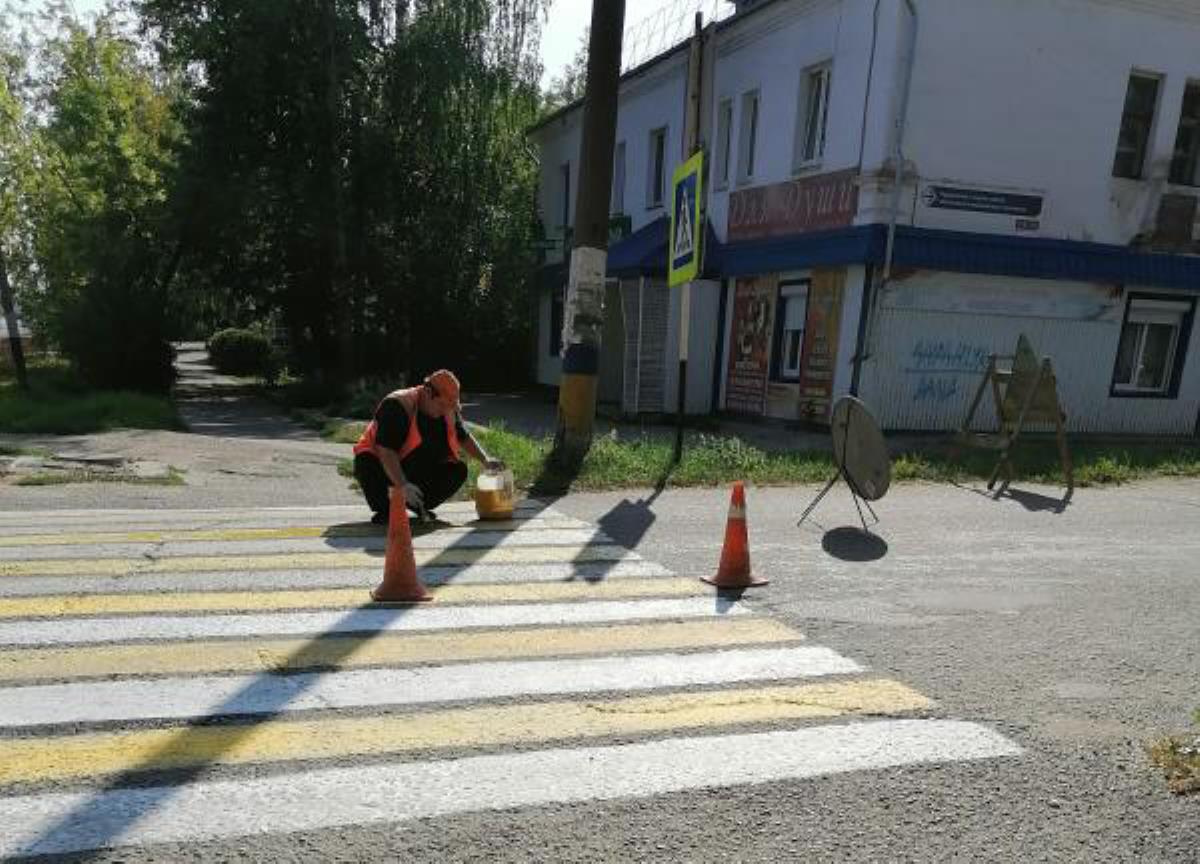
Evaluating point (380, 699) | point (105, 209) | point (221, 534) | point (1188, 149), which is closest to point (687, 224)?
point (221, 534)

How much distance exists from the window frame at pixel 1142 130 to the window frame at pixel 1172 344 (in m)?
2.09

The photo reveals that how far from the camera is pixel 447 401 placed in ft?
22.8

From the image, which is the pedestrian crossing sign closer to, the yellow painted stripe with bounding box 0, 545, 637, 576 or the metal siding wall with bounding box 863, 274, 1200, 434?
the yellow painted stripe with bounding box 0, 545, 637, 576

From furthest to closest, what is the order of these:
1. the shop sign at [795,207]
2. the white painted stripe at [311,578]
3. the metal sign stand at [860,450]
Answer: the shop sign at [795,207] → the metal sign stand at [860,450] → the white painted stripe at [311,578]

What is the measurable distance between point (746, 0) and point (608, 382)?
28.4 ft

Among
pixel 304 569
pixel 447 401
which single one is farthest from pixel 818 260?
pixel 304 569

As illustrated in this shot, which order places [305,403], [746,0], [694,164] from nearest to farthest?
[694,164]
[746,0]
[305,403]

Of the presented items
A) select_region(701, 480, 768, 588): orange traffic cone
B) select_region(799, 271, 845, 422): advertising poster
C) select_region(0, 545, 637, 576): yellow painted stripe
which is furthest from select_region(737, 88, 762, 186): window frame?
select_region(701, 480, 768, 588): orange traffic cone

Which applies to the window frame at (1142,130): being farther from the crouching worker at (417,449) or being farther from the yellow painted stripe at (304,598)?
the yellow painted stripe at (304,598)

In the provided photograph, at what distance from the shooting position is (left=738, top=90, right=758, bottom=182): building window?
16.0 meters

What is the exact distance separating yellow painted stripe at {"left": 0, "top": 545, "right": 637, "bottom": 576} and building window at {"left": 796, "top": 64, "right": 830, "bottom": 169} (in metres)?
10.3

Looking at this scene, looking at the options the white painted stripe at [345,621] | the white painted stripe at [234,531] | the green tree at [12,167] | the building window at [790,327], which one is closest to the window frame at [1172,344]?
the building window at [790,327]

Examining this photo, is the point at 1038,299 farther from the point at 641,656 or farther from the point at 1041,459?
the point at 641,656

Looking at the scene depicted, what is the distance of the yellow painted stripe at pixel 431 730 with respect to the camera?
308 centimetres
